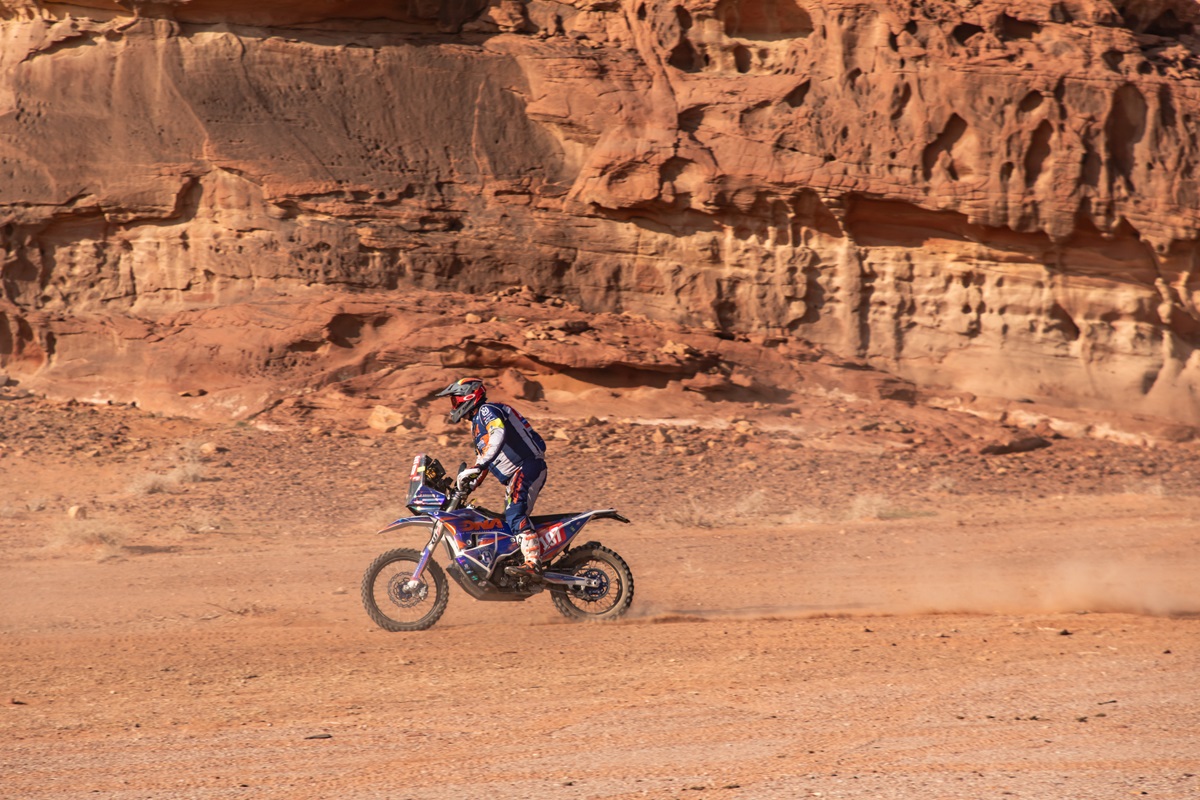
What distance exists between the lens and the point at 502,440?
8234 millimetres

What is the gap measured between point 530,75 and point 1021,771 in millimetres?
17287

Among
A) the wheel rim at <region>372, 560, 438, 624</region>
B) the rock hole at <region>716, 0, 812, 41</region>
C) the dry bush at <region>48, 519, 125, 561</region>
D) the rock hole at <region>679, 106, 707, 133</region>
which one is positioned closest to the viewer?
the wheel rim at <region>372, 560, 438, 624</region>

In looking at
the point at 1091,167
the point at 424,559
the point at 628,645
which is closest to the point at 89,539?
the point at 424,559

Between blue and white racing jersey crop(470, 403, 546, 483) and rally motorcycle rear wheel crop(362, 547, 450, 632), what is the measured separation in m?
0.84

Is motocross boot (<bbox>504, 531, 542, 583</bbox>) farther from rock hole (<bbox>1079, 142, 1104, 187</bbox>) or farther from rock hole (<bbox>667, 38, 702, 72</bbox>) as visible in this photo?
rock hole (<bbox>1079, 142, 1104, 187</bbox>)

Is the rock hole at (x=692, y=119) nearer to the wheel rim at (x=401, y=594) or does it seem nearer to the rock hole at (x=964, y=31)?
the rock hole at (x=964, y=31)

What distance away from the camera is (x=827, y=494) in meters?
15.4

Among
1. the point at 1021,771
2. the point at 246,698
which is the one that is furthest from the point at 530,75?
the point at 1021,771

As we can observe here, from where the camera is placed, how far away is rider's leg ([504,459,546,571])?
8391 mm

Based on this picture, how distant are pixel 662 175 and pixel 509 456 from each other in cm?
1212

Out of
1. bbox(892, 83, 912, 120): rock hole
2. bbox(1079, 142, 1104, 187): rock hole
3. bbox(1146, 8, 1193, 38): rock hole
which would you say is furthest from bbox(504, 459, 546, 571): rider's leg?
bbox(1146, 8, 1193, 38): rock hole

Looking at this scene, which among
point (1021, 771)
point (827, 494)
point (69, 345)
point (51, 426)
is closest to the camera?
point (1021, 771)

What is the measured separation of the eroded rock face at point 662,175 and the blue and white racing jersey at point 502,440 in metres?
11.4

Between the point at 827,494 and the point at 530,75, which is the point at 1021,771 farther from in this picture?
Result: the point at 530,75
